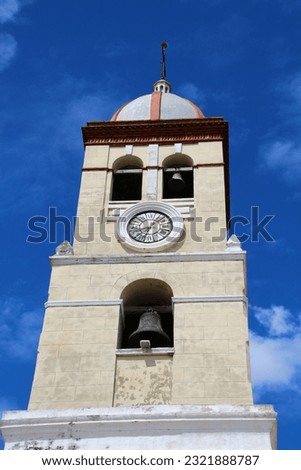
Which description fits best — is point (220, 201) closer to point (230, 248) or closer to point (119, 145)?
point (230, 248)

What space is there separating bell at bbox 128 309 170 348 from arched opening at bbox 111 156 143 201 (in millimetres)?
4426

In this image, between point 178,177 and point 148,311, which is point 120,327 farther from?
point 178,177

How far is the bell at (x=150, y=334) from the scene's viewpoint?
54.8 feet

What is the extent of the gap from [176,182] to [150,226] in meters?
1.76

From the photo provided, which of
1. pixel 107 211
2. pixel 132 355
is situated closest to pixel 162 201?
pixel 107 211

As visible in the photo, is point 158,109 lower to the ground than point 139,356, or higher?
higher

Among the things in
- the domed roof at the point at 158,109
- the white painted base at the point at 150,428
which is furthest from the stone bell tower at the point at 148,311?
the domed roof at the point at 158,109

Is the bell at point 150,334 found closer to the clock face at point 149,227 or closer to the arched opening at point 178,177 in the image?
the clock face at point 149,227

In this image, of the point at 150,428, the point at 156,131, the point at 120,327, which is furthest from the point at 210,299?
the point at 156,131

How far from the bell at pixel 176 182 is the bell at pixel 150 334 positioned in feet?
13.8

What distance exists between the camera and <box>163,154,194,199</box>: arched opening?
795 inches

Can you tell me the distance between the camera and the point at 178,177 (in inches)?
790

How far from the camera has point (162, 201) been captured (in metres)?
19.4
